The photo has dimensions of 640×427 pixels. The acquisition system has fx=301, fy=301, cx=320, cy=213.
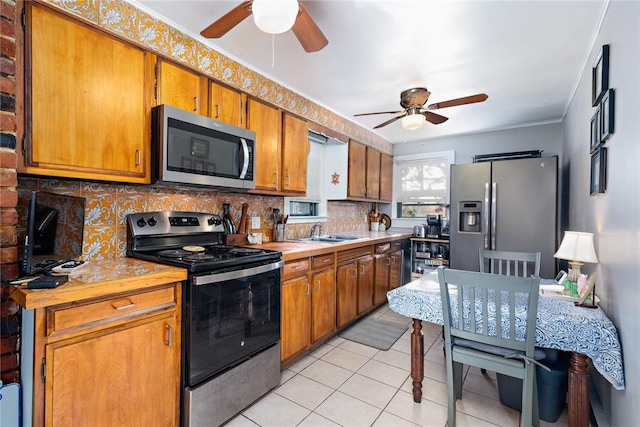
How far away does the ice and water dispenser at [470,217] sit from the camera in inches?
140

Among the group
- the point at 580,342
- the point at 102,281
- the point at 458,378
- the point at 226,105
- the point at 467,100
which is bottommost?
the point at 458,378

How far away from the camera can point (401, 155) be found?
5164mm

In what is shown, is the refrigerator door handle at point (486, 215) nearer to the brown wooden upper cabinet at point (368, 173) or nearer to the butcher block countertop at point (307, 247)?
the butcher block countertop at point (307, 247)

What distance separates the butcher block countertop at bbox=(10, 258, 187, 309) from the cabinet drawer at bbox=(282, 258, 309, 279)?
33.9 inches

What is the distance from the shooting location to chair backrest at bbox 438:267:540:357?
1473 millimetres

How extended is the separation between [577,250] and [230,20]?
2.39 m

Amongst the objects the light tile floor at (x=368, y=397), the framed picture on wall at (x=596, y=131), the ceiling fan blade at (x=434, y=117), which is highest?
the ceiling fan blade at (x=434, y=117)

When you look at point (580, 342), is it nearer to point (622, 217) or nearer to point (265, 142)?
point (622, 217)

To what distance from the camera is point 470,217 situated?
3.62 metres

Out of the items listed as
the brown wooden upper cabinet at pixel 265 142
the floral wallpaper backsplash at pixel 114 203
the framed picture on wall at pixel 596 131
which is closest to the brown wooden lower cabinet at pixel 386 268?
the brown wooden upper cabinet at pixel 265 142

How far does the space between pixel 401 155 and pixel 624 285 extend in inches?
157

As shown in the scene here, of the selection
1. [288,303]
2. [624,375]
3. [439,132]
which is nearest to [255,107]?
[288,303]

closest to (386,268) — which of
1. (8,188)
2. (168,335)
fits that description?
(168,335)

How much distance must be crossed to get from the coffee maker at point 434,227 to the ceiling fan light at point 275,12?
3.66 metres
